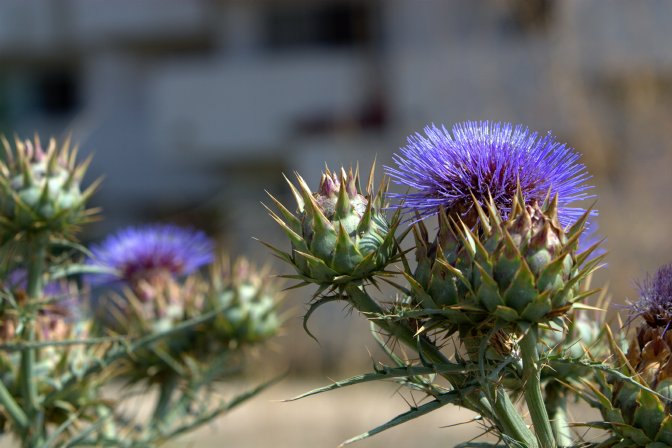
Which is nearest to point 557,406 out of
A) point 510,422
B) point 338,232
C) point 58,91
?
point 510,422

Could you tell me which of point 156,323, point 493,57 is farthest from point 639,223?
point 156,323

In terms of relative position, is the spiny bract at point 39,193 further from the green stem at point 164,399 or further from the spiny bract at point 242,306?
the green stem at point 164,399

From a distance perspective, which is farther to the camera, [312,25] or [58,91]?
[58,91]

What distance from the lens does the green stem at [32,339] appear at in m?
3.22

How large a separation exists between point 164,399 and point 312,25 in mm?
17293

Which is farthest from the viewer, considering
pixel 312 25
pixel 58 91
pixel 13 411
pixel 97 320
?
pixel 58 91

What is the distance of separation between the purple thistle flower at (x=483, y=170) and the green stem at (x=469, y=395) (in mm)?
250

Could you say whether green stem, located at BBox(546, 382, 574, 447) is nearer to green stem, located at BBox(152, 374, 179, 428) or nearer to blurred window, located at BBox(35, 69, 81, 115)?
green stem, located at BBox(152, 374, 179, 428)

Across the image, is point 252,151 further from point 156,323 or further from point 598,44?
point 156,323

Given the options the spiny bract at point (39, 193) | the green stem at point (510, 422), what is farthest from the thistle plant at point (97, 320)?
the green stem at point (510, 422)

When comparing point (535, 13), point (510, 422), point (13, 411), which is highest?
point (535, 13)

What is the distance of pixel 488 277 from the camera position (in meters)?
2.13

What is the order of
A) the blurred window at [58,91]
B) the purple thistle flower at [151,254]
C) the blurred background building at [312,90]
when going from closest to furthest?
the purple thistle flower at [151,254] → the blurred background building at [312,90] → the blurred window at [58,91]

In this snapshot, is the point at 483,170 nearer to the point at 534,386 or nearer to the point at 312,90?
the point at 534,386
